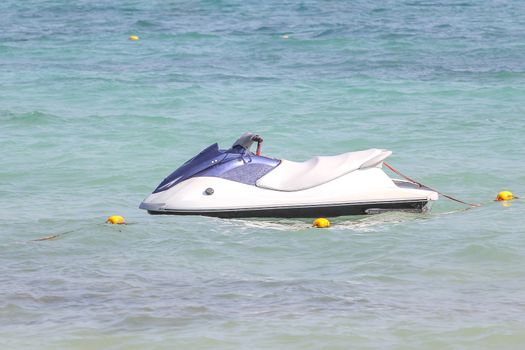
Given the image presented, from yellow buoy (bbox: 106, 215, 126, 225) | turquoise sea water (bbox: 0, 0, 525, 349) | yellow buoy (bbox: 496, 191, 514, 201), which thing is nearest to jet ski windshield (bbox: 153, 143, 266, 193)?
turquoise sea water (bbox: 0, 0, 525, 349)

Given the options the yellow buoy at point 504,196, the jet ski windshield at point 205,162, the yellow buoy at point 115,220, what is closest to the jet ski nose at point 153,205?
the jet ski windshield at point 205,162

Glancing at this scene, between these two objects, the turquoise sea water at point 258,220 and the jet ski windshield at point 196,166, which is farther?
the jet ski windshield at point 196,166

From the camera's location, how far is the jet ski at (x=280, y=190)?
8.96m

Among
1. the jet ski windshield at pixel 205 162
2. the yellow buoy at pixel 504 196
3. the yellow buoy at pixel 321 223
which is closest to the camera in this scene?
the yellow buoy at pixel 321 223

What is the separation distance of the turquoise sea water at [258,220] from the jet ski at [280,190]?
0.13 meters

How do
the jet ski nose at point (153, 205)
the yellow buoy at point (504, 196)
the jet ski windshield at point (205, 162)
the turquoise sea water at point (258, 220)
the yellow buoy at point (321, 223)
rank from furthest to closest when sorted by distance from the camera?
the yellow buoy at point (504, 196) < the jet ski windshield at point (205, 162) < the jet ski nose at point (153, 205) < the yellow buoy at point (321, 223) < the turquoise sea water at point (258, 220)

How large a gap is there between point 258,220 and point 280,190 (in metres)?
0.32

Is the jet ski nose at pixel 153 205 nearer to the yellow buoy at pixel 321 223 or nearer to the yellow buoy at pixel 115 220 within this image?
the yellow buoy at pixel 115 220

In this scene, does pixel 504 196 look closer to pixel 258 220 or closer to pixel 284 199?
pixel 284 199

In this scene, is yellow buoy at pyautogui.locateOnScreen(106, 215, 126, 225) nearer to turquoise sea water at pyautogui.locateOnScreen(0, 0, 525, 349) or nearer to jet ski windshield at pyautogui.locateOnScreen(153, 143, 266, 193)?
turquoise sea water at pyautogui.locateOnScreen(0, 0, 525, 349)

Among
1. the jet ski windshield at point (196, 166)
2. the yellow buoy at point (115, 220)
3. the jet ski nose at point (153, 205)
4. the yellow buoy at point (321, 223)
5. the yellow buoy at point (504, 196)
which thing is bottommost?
the yellow buoy at point (504, 196)

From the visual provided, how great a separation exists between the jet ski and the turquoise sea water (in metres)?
0.13

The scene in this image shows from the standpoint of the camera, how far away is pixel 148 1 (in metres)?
35.7

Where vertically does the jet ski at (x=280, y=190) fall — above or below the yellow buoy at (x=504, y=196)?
above
